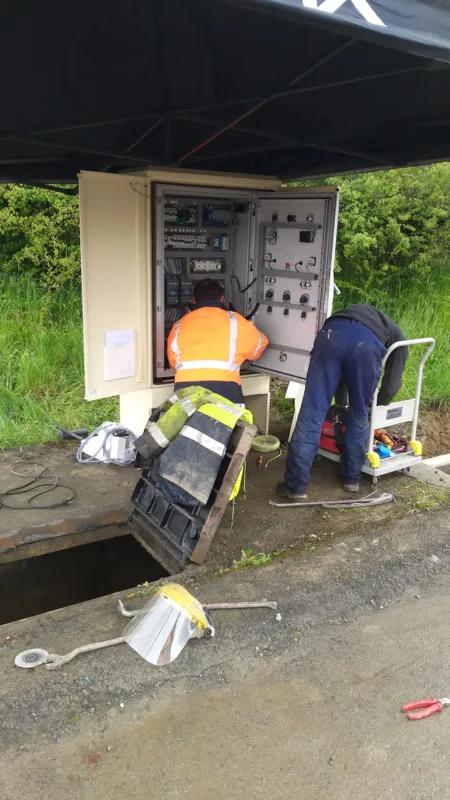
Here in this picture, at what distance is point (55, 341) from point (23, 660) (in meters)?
5.07

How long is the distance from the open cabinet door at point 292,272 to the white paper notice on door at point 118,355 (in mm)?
1276

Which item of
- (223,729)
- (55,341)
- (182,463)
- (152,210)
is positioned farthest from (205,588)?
(55,341)

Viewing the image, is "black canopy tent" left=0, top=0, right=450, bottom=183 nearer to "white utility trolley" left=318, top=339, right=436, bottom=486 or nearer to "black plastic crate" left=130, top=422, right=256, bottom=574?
"white utility trolley" left=318, top=339, right=436, bottom=486

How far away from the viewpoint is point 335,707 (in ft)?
8.80

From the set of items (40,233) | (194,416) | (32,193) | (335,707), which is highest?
(32,193)

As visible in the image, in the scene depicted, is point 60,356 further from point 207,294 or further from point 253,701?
point 253,701

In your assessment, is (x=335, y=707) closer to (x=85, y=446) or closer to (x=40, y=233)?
(x=85, y=446)

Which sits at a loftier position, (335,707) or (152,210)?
(152,210)

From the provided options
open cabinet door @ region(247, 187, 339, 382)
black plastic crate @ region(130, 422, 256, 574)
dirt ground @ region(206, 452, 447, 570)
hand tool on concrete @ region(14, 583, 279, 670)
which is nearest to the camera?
hand tool on concrete @ region(14, 583, 279, 670)

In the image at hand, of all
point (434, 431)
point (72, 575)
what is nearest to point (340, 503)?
point (72, 575)

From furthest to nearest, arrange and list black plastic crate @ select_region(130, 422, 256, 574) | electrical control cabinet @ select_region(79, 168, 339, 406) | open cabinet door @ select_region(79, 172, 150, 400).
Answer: electrical control cabinet @ select_region(79, 168, 339, 406), open cabinet door @ select_region(79, 172, 150, 400), black plastic crate @ select_region(130, 422, 256, 574)

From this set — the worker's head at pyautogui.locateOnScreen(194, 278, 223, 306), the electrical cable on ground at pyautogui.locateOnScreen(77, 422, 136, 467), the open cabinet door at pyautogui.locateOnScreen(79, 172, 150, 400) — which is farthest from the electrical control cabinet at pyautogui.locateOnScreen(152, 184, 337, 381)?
the electrical cable on ground at pyautogui.locateOnScreen(77, 422, 136, 467)

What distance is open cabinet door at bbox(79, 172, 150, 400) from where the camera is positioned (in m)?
4.39

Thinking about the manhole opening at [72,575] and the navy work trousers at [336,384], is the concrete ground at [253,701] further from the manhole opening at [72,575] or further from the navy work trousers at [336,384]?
the manhole opening at [72,575]
